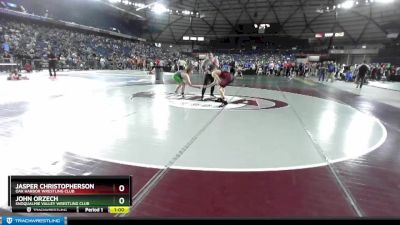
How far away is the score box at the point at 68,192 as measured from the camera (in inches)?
94.4

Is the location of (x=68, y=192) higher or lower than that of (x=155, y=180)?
higher

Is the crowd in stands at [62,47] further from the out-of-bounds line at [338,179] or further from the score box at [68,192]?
the out-of-bounds line at [338,179]

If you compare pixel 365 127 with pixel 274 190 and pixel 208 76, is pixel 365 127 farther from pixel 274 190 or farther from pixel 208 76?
pixel 208 76

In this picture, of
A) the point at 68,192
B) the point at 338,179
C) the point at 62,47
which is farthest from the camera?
the point at 62,47

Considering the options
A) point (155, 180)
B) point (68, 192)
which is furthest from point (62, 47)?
point (68, 192)

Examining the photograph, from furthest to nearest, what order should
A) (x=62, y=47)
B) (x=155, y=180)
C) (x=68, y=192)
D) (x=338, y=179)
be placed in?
1. (x=62, y=47)
2. (x=338, y=179)
3. (x=155, y=180)
4. (x=68, y=192)

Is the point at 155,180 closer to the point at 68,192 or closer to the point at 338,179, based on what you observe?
the point at 68,192

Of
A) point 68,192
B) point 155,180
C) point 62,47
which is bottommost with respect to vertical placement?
point 155,180

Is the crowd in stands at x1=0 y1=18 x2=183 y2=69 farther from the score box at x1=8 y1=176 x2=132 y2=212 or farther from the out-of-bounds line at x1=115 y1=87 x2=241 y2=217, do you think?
the score box at x1=8 y1=176 x2=132 y2=212

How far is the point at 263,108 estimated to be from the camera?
8.47 meters

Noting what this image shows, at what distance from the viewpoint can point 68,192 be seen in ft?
7.94

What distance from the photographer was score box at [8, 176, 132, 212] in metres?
2.40

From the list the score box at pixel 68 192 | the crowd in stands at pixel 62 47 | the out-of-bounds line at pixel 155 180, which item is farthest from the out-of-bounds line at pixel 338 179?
the crowd in stands at pixel 62 47

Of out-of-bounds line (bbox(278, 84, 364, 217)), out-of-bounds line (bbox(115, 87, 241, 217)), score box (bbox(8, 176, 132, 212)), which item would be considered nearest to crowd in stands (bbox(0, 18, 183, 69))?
out-of-bounds line (bbox(115, 87, 241, 217))
